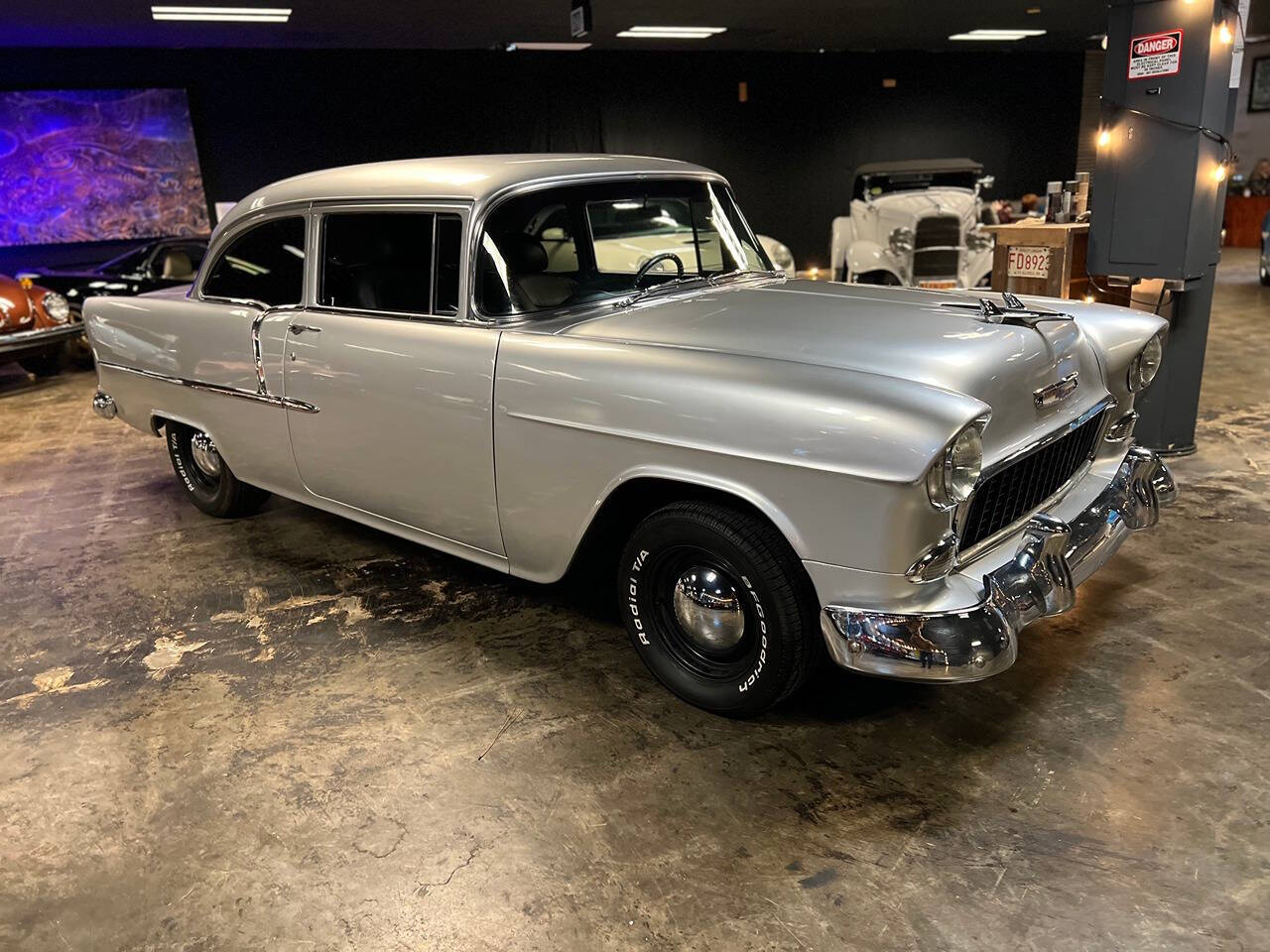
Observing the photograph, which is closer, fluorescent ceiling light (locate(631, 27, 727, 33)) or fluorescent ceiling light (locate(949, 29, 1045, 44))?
fluorescent ceiling light (locate(631, 27, 727, 33))

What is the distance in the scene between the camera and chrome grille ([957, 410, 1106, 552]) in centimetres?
264

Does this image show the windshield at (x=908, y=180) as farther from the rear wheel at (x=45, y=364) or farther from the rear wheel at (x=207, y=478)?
the rear wheel at (x=45, y=364)

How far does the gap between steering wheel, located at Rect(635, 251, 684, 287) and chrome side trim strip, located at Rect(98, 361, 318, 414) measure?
53.4 inches

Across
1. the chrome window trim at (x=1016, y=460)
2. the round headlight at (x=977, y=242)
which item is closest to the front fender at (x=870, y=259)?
the round headlight at (x=977, y=242)

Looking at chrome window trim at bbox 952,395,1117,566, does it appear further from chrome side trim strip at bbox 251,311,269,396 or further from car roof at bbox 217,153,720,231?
chrome side trim strip at bbox 251,311,269,396

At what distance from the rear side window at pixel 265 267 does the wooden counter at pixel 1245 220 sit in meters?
18.4

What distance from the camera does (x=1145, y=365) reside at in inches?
137

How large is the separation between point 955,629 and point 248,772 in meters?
2.01

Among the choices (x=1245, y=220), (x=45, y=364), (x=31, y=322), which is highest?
(x=31, y=322)

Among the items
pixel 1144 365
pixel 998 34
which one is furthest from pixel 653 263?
pixel 998 34

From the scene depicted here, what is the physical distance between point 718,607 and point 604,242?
154cm

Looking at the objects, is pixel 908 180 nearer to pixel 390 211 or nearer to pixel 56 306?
pixel 390 211

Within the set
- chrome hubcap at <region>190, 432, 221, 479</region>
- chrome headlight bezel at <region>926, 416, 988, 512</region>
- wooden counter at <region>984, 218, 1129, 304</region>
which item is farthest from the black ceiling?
chrome headlight bezel at <region>926, 416, 988, 512</region>

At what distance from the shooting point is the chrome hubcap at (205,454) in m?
4.68
